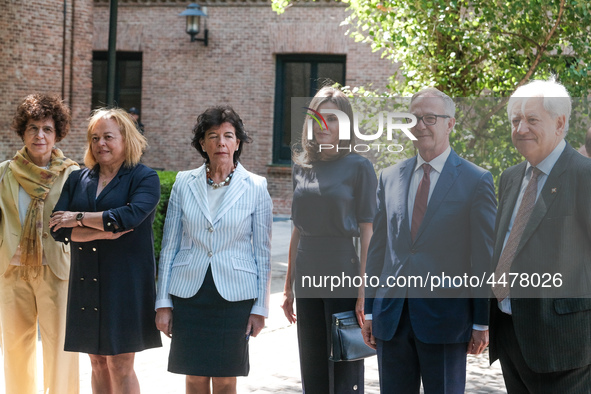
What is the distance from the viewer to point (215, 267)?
13.8 feet

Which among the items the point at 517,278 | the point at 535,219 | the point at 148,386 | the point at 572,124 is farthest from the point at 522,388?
the point at 148,386

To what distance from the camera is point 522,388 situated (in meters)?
3.51

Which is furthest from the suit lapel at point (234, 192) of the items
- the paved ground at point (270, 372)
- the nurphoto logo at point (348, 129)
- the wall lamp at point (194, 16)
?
the wall lamp at point (194, 16)

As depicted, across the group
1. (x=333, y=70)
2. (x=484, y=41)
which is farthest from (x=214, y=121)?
(x=333, y=70)

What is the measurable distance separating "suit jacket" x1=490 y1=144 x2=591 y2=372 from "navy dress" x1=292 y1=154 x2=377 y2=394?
104cm

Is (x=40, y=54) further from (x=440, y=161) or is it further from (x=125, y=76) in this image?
(x=440, y=161)

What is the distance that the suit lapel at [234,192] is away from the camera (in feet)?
14.0

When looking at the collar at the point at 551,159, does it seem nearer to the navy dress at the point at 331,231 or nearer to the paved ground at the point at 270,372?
the navy dress at the point at 331,231

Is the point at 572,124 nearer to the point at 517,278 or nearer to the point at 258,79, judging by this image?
the point at 517,278

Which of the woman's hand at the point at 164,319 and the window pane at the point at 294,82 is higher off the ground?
the window pane at the point at 294,82

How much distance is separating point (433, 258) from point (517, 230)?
1.31 ft

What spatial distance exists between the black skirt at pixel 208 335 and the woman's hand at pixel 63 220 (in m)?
0.70

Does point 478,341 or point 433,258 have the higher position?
point 433,258

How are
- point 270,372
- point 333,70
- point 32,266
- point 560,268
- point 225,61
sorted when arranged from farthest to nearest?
1. point 225,61
2. point 333,70
3. point 270,372
4. point 32,266
5. point 560,268
